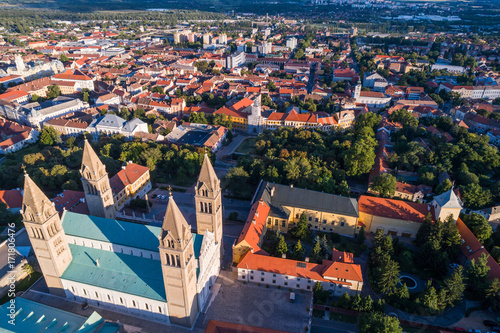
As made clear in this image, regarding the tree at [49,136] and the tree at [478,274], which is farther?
the tree at [49,136]

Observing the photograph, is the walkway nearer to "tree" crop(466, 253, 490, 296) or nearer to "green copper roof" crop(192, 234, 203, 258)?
"green copper roof" crop(192, 234, 203, 258)

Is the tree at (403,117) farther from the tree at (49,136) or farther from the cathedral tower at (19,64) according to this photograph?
the cathedral tower at (19,64)

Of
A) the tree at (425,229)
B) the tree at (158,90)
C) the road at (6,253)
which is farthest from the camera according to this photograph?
the tree at (158,90)

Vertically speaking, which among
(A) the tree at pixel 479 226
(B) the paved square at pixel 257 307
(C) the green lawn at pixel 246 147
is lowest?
(C) the green lawn at pixel 246 147

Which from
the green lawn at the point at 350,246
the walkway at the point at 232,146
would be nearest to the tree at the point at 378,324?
the green lawn at the point at 350,246

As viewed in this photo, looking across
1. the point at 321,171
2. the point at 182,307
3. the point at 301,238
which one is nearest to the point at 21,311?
the point at 182,307

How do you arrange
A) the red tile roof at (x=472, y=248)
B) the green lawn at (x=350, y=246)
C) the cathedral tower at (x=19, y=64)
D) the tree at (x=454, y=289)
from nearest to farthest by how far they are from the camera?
the tree at (x=454, y=289), the red tile roof at (x=472, y=248), the green lawn at (x=350, y=246), the cathedral tower at (x=19, y=64)
